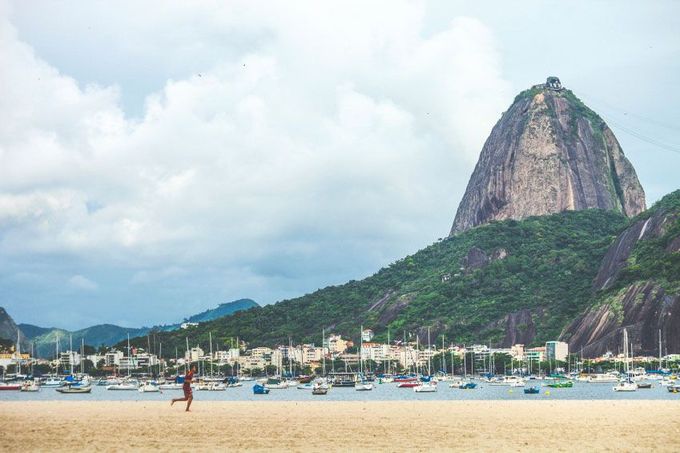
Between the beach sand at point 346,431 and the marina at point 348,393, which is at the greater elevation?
the beach sand at point 346,431

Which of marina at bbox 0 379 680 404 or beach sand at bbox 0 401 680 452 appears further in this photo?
Answer: marina at bbox 0 379 680 404

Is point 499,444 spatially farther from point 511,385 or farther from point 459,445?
point 511,385

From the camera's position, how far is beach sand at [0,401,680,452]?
143 feet

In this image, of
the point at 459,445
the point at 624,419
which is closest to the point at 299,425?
the point at 459,445

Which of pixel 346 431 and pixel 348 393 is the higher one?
pixel 346 431

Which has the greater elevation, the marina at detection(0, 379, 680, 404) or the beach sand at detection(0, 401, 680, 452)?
the beach sand at detection(0, 401, 680, 452)

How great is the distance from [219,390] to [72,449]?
120 m

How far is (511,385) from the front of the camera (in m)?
165

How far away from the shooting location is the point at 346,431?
2010 inches

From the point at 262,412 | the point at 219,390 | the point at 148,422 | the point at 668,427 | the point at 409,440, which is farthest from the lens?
the point at 219,390

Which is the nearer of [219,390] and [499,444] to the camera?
[499,444]

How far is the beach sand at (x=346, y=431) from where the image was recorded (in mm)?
43531

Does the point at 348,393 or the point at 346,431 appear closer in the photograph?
the point at 346,431

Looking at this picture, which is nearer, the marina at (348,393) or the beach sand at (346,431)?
the beach sand at (346,431)
